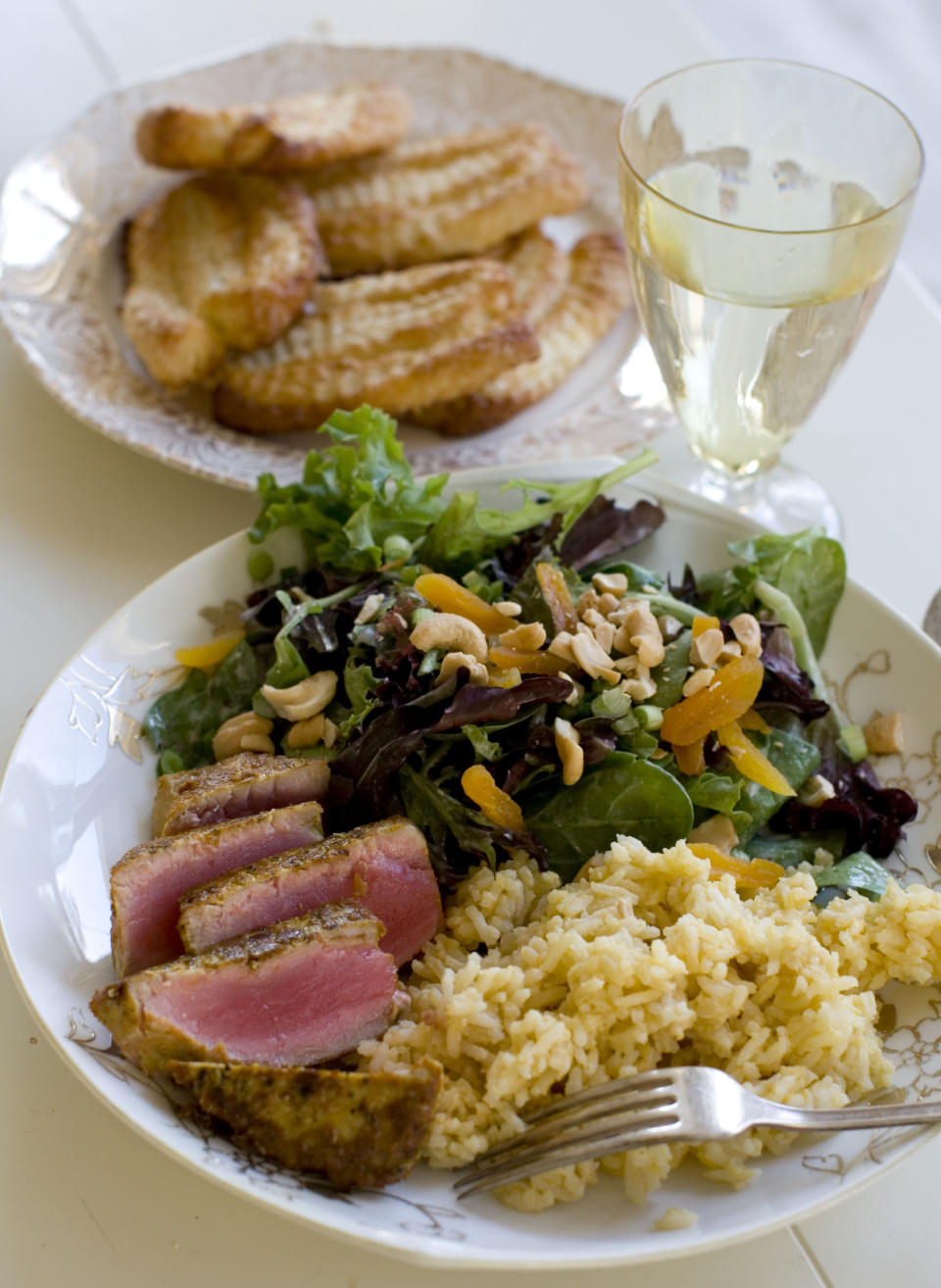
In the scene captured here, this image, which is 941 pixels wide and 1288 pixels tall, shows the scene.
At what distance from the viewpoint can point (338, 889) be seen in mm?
1886

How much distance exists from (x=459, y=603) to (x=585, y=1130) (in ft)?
3.20

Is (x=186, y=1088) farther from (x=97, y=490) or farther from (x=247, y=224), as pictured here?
(x=247, y=224)

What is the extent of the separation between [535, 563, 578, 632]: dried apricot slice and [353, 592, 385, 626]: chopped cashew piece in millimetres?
309

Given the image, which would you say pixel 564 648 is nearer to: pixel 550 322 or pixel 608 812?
pixel 608 812

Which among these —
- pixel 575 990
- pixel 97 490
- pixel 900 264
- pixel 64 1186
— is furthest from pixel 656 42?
pixel 64 1186

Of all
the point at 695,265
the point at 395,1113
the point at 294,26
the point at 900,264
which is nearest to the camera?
the point at 395,1113

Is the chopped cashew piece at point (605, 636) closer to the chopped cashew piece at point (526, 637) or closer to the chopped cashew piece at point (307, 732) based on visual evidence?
the chopped cashew piece at point (526, 637)

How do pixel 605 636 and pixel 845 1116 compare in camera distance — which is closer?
pixel 845 1116

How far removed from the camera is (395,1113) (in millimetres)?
1567

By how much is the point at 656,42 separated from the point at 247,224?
197 centimetres

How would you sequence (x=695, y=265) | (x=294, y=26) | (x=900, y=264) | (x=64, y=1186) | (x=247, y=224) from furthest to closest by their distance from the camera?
1. (x=294, y=26)
2. (x=900, y=264)
3. (x=247, y=224)
4. (x=695, y=265)
5. (x=64, y=1186)

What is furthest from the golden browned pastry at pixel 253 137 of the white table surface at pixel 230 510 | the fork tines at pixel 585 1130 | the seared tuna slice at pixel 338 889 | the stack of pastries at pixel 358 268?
the fork tines at pixel 585 1130

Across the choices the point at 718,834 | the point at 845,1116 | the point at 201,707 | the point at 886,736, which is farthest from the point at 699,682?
the point at 201,707

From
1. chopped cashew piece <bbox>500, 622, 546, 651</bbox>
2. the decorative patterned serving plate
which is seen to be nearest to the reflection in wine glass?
the decorative patterned serving plate
